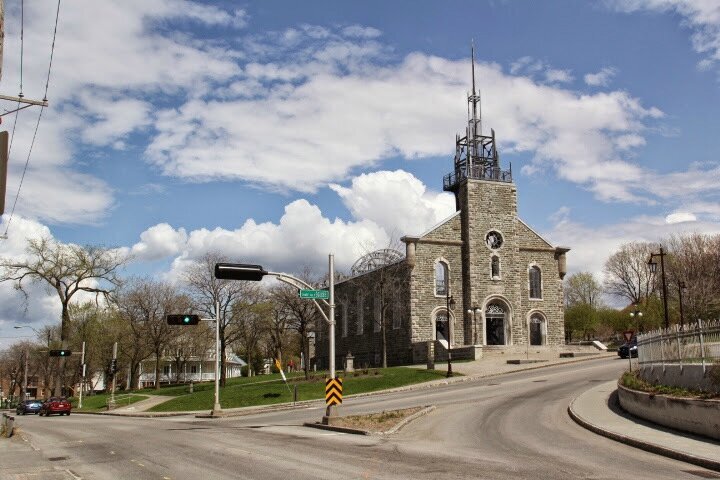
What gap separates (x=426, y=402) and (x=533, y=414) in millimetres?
7686

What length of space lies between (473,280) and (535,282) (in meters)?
7.35

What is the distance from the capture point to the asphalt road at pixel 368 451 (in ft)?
42.5

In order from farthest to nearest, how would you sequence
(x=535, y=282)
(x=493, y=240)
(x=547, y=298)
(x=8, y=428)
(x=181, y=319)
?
(x=535, y=282)
(x=547, y=298)
(x=493, y=240)
(x=181, y=319)
(x=8, y=428)

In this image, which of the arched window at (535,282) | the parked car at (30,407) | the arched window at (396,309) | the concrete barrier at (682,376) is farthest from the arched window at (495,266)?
the parked car at (30,407)

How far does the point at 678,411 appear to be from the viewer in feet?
57.2

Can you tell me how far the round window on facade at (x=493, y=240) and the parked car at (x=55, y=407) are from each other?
35.7m

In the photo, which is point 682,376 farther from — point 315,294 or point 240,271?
point 240,271

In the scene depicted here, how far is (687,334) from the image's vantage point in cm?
1894

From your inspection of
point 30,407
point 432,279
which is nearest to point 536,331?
point 432,279

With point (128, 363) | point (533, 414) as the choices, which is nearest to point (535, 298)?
point (533, 414)

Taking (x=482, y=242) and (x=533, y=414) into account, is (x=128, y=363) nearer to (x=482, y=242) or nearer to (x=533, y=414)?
(x=482, y=242)

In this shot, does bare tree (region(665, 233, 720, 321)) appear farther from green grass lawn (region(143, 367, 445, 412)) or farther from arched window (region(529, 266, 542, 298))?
green grass lawn (region(143, 367, 445, 412))

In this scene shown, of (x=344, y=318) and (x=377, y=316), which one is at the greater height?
(x=344, y=318)

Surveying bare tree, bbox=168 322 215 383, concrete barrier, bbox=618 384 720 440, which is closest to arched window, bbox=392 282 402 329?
bare tree, bbox=168 322 215 383
